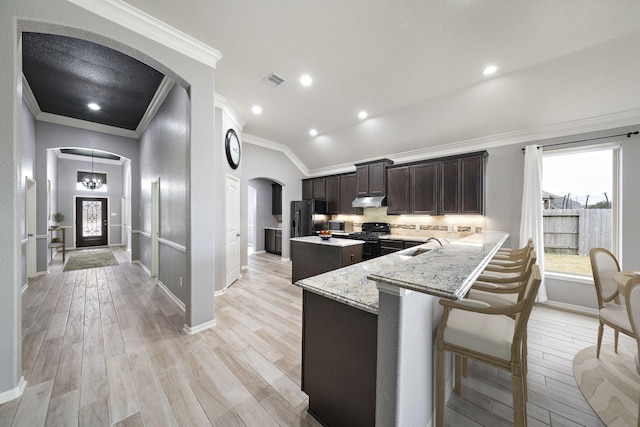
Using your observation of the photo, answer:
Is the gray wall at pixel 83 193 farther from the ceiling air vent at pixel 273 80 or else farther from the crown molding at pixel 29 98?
the ceiling air vent at pixel 273 80

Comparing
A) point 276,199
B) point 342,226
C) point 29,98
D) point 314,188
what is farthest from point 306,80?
point 276,199

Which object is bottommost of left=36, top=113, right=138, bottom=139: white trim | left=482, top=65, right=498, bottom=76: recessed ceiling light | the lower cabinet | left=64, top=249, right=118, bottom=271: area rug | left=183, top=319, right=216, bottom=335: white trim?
left=64, top=249, right=118, bottom=271: area rug

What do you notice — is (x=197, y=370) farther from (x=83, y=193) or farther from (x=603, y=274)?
(x=83, y=193)

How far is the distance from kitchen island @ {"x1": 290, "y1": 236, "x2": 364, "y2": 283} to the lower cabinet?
3.28m

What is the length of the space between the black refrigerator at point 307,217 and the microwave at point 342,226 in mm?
371

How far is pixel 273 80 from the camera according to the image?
3.29 meters

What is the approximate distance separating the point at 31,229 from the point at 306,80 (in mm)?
6015

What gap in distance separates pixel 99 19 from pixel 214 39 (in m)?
0.95

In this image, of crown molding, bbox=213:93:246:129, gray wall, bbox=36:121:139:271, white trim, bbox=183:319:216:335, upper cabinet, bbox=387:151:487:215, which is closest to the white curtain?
upper cabinet, bbox=387:151:487:215

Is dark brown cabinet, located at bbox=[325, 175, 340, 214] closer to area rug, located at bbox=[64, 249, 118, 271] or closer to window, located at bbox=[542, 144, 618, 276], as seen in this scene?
window, located at bbox=[542, 144, 618, 276]

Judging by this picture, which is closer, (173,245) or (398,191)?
(173,245)

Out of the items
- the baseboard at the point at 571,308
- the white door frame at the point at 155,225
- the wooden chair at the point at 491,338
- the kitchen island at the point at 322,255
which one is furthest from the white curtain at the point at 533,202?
the white door frame at the point at 155,225

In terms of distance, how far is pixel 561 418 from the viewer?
5.18 feet

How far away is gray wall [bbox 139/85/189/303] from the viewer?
126 inches
